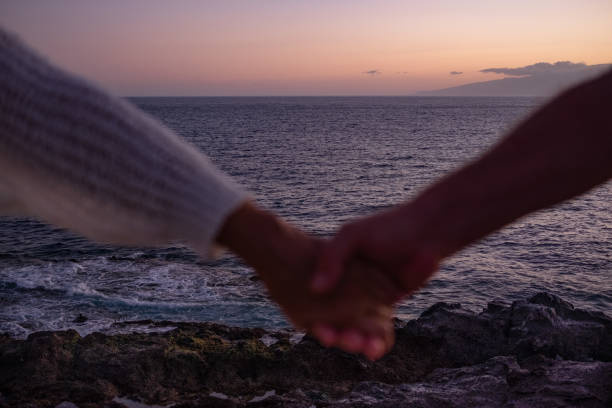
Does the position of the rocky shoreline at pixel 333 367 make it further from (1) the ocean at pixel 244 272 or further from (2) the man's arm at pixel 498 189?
(2) the man's arm at pixel 498 189

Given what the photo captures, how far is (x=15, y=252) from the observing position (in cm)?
1708

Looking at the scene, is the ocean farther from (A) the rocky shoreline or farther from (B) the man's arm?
(B) the man's arm

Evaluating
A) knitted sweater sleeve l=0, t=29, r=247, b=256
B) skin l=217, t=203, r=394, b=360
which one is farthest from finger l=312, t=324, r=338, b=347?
knitted sweater sleeve l=0, t=29, r=247, b=256

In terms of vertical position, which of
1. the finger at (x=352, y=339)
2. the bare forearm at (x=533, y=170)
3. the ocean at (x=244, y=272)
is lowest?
the ocean at (x=244, y=272)

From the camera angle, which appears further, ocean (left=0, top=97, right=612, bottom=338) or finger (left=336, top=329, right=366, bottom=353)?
ocean (left=0, top=97, right=612, bottom=338)

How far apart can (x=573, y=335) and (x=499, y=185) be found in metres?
8.98

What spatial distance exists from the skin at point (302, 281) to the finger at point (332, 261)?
23 millimetres

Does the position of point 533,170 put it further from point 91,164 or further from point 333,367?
point 333,367

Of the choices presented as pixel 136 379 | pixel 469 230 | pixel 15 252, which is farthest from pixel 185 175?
pixel 15 252

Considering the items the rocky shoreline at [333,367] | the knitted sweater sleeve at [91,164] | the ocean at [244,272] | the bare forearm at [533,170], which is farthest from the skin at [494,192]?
the rocky shoreline at [333,367]

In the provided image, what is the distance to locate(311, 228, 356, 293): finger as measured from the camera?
1.15 m

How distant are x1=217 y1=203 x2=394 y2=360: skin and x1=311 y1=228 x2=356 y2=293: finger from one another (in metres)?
0.02

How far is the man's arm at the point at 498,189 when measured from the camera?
1.07 metres

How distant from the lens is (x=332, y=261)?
1184mm
